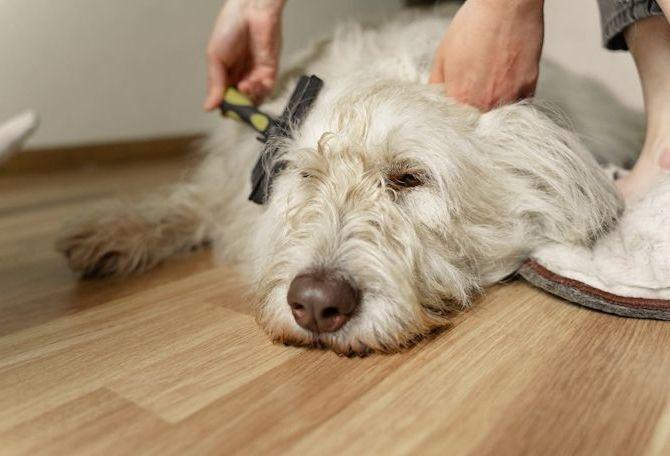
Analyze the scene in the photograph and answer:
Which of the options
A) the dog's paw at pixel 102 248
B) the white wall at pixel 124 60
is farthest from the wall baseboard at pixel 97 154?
the dog's paw at pixel 102 248

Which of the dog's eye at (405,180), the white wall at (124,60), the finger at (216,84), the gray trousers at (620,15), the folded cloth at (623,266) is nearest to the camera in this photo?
the folded cloth at (623,266)

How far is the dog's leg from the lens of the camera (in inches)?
59.5

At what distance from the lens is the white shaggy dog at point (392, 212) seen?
3.29 feet

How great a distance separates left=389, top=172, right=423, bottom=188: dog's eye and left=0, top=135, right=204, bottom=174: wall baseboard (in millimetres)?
1910

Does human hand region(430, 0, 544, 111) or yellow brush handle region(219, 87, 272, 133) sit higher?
human hand region(430, 0, 544, 111)

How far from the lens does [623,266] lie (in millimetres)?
1175

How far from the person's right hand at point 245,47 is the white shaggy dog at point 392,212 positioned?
32cm

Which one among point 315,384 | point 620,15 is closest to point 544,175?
point 620,15

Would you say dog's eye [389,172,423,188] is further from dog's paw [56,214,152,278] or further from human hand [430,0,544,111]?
dog's paw [56,214,152,278]

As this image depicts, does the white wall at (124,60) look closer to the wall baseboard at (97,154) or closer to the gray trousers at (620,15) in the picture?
the wall baseboard at (97,154)

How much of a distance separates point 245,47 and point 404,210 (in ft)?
3.35

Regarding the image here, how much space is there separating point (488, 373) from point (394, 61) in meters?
0.91

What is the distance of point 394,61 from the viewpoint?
1536 millimetres

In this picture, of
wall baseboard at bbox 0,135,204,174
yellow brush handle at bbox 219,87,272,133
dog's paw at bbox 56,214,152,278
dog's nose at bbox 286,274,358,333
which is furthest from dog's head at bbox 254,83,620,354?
wall baseboard at bbox 0,135,204,174
